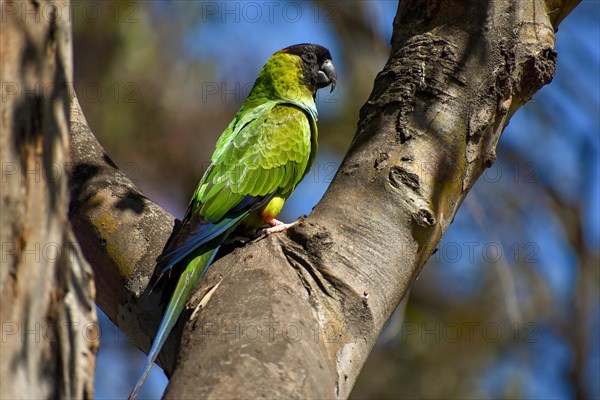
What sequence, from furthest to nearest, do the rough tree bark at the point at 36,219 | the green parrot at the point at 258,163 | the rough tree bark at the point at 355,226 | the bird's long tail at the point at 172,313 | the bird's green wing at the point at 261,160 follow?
the bird's green wing at the point at 261,160 < the green parrot at the point at 258,163 < the bird's long tail at the point at 172,313 < the rough tree bark at the point at 355,226 < the rough tree bark at the point at 36,219

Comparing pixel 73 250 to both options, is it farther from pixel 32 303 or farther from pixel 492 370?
pixel 492 370

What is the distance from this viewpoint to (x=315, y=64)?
18.2 feet

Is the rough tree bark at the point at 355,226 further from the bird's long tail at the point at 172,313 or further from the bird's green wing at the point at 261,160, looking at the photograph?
the bird's green wing at the point at 261,160

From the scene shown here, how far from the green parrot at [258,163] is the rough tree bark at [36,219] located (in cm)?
134

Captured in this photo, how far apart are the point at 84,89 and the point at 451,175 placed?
581 cm

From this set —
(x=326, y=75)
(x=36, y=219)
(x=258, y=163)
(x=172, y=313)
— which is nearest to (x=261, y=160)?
(x=258, y=163)

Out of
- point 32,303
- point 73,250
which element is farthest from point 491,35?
point 32,303

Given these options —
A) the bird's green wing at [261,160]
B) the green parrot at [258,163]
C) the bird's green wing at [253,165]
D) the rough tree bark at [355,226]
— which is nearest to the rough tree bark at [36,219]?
the rough tree bark at [355,226]

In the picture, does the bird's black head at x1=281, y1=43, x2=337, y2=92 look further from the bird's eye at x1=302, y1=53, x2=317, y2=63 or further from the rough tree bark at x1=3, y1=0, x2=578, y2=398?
the rough tree bark at x1=3, y1=0, x2=578, y2=398

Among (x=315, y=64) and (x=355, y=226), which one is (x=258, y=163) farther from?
(x=355, y=226)

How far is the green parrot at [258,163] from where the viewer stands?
11.5 ft

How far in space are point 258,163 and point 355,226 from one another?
5.62 feet

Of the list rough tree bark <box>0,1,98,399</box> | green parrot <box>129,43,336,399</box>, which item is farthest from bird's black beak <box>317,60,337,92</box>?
rough tree bark <box>0,1,98,399</box>

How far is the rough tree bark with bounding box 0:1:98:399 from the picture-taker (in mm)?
1664
